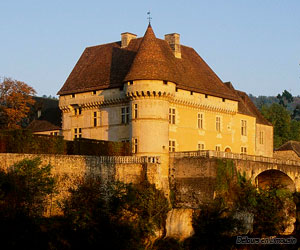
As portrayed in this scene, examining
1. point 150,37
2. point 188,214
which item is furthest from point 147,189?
point 150,37

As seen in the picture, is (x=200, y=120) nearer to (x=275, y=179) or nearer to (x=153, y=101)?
(x=275, y=179)

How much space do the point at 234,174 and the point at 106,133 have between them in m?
10.6

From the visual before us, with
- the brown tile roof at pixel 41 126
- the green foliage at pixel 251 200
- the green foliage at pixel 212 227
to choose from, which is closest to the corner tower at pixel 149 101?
the green foliage at pixel 251 200

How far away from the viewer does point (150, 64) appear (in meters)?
49.6

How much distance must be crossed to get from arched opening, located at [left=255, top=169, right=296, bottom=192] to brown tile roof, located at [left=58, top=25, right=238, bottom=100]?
7.21 m

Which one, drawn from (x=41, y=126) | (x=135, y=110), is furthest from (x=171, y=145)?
(x=41, y=126)

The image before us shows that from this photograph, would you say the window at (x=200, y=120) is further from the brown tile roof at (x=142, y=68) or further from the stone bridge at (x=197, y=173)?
the stone bridge at (x=197, y=173)

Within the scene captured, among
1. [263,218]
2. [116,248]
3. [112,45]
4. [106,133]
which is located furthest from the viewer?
[112,45]

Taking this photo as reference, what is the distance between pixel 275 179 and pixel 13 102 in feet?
73.4

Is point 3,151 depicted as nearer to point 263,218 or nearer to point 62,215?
point 62,215

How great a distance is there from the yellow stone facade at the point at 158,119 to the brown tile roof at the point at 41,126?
2.55 metres

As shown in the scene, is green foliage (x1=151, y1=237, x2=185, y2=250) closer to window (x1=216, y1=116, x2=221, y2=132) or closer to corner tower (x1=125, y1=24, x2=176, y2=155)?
corner tower (x1=125, y1=24, x2=176, y2=155)

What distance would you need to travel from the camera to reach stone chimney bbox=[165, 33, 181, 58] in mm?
56500

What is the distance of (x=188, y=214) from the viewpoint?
44.5m
